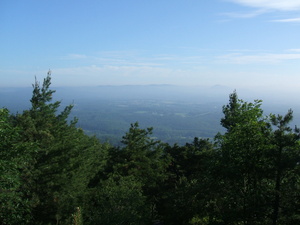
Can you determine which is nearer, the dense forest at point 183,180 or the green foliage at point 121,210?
the dense forest at point 183,180

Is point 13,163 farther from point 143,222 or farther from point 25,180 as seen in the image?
point 143,222

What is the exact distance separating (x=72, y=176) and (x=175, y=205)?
6.25m

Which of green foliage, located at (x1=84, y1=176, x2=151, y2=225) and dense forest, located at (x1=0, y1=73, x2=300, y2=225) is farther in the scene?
green foliage, located at (x1=84, y1=176, x2=151, y2=225)

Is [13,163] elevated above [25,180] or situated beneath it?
elevated above

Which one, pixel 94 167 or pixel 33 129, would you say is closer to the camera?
pixel 33 129

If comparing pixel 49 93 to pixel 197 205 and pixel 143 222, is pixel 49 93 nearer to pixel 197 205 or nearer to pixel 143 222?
pixel 143 222

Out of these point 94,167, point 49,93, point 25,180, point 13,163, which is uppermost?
point 49,93

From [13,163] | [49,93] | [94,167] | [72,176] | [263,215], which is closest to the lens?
[13,163]

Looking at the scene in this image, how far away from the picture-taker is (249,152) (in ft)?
31.9

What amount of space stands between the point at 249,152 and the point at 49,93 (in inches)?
526

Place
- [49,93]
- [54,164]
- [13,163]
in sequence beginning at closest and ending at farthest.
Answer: [13,163] → [54,164] → [49,93]

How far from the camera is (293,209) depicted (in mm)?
8531

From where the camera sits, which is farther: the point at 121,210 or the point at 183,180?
the point at 183,180

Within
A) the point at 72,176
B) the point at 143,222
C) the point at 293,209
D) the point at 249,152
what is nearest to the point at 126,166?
the point at 72,176
